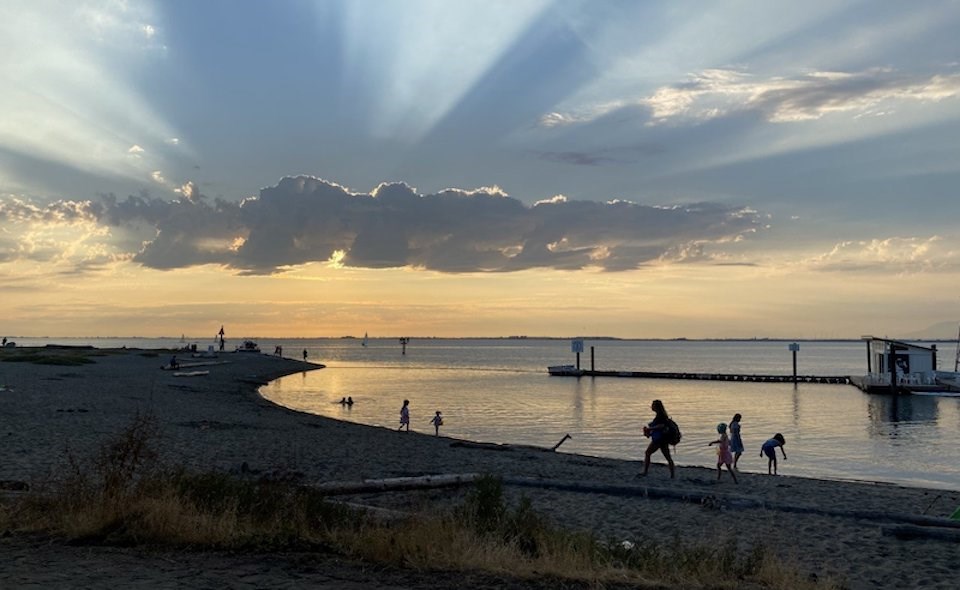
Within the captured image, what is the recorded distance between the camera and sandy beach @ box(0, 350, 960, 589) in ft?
22.4

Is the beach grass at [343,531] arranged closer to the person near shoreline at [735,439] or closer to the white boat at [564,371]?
the person near shoreline at [735,439]

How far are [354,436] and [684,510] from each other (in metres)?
15.5

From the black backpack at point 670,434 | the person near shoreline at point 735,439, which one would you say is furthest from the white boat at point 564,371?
the black backpack at point 670,434

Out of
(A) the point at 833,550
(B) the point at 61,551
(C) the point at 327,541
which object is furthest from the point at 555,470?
(B) the point at 61,551

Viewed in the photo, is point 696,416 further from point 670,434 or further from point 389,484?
point 389,484

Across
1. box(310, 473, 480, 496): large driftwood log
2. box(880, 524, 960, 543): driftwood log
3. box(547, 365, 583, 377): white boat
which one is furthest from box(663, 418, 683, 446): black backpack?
box(547, 365, 583, 377): white boat

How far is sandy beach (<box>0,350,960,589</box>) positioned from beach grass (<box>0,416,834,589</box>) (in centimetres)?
33

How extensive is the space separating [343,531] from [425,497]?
569cm

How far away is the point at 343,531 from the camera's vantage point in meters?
8.02

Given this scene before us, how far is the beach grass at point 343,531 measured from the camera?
7.15 meters

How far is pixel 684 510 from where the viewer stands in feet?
44.8

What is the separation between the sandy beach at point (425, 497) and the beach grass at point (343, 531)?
332mm

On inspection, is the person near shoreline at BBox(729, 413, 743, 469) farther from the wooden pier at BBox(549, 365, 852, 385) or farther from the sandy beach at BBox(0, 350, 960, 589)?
the wooden pier at BBox(549, 365, 852, 385)

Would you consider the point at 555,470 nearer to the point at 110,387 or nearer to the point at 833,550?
the point at 833,550
